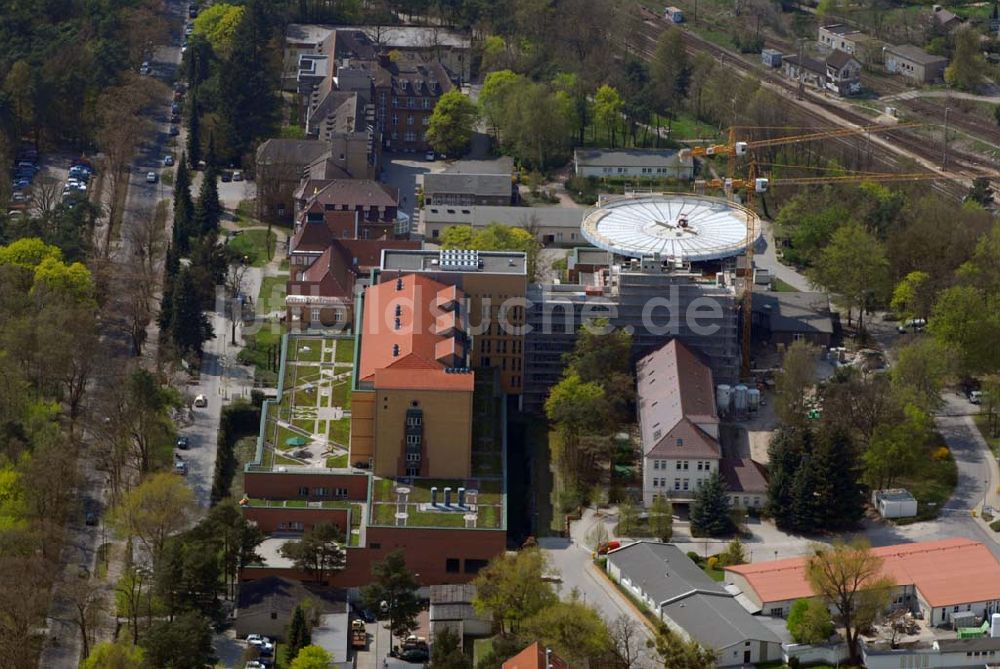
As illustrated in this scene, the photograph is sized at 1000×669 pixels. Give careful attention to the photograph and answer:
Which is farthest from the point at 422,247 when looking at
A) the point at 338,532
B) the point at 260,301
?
the point at 338,532

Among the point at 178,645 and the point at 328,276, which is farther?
the point at 328,276

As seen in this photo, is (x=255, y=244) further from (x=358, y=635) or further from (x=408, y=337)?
(x=358, y=635)

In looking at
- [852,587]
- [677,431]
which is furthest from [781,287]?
[852,587]

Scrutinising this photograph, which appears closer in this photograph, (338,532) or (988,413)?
(338,532)

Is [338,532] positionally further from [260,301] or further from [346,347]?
[260,301]

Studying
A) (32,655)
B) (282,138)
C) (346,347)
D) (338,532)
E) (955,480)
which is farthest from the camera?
(282,138)

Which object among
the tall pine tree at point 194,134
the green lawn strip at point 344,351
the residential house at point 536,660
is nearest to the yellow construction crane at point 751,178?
the green lawn strip at point 344,351

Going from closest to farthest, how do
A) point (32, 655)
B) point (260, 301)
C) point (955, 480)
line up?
point (32, 655) → point (955, 480) → point (260, 301)
